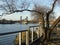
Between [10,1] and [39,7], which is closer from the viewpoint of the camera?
[10,1]

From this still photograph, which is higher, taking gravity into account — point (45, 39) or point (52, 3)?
point (52, 3)

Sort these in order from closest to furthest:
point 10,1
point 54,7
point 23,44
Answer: point 23,44
point 10,1
point 54,7

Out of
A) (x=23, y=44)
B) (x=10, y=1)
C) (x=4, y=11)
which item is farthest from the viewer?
(x=4, y=11)

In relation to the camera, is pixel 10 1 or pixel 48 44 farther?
pixel 48 44

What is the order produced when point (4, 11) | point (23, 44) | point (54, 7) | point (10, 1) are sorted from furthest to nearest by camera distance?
point (54, 7) → point (4, 11) → point (10, 1) → point (23, 44)

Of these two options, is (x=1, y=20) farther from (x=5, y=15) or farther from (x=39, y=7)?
(x=39, y=7)

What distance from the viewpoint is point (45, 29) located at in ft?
31.1

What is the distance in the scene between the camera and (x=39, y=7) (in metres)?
9.59

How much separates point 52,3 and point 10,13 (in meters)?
2.18

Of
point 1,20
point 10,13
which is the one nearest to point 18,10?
point 10,13

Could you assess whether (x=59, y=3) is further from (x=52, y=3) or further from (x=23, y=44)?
(x=23, y=44)

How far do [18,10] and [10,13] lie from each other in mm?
427

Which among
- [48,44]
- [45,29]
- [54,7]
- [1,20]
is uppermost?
[54,7]

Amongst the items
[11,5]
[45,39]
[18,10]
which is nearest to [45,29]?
[45,39]
